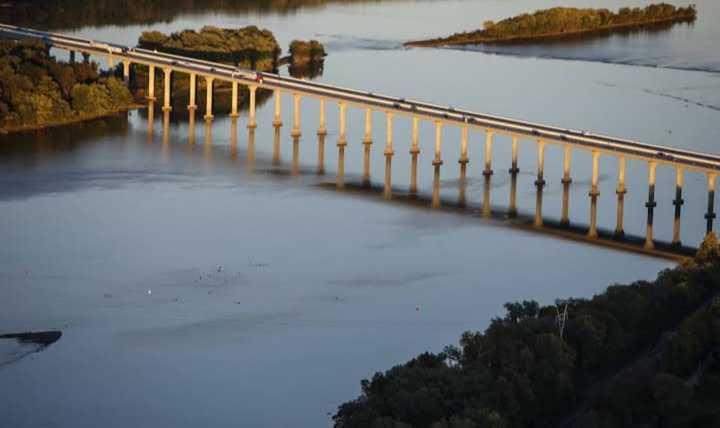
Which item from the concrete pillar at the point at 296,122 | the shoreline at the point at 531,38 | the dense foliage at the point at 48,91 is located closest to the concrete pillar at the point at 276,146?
the concrete pillar at the point at 296,122

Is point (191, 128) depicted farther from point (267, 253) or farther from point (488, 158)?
point (267, 253)

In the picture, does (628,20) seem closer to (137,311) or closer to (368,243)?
(368,243)

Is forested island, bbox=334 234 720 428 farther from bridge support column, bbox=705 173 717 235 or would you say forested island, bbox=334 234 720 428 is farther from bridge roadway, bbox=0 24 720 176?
bridge roadway, bbox=0 24 720 176

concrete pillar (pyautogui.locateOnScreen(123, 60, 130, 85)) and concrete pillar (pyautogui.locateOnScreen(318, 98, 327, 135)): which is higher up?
concrete pillar (pyautogui.locateOnScreen(123, 60, 130, 85))

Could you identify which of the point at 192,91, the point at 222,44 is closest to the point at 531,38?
the point at 222,44

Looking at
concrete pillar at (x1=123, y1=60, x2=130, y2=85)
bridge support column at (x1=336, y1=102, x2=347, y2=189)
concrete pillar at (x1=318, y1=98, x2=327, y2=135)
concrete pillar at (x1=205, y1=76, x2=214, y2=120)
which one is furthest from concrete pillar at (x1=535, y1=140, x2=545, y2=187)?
concrete pillar at (x1=123, y1=60, x2=130, y2=85)
